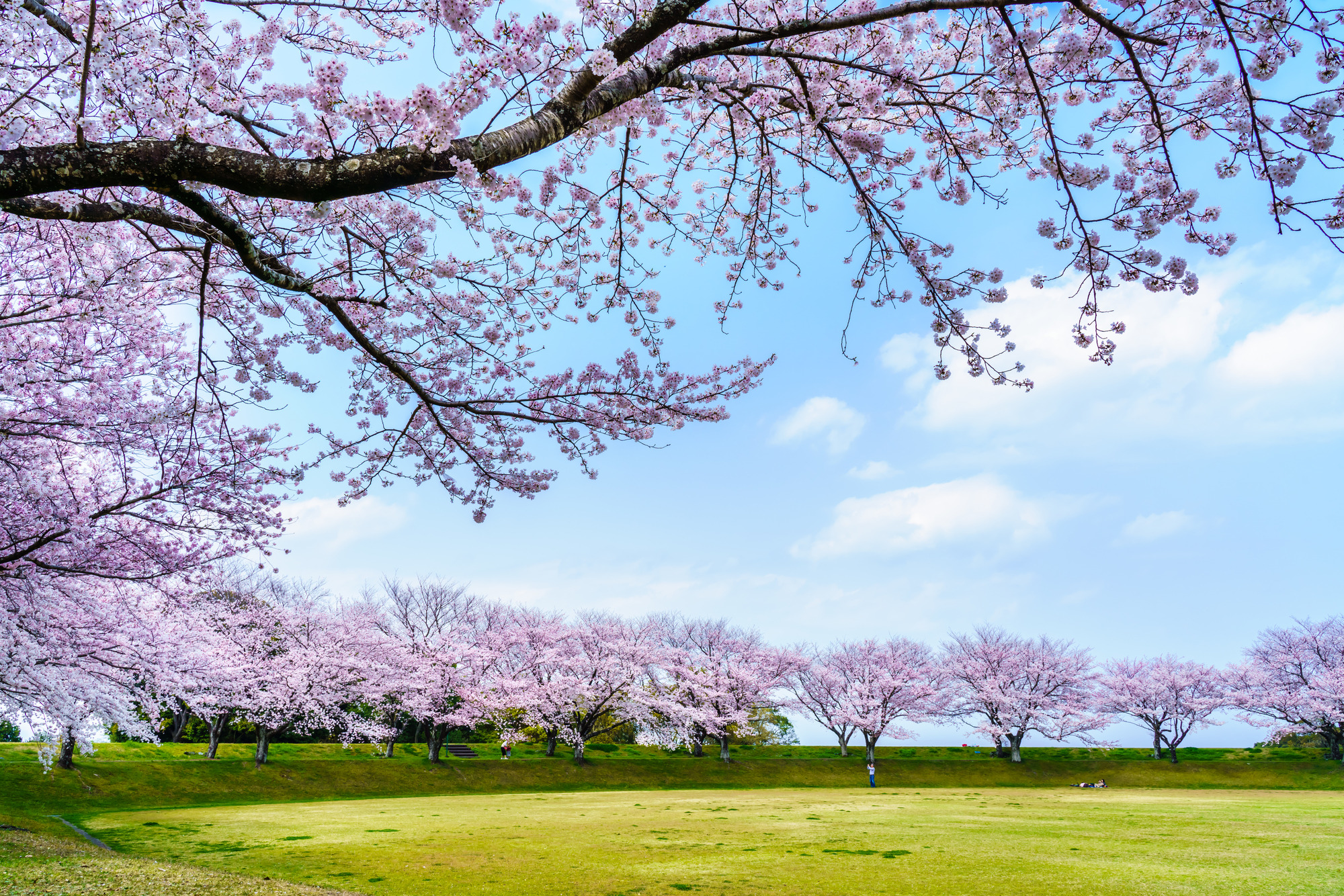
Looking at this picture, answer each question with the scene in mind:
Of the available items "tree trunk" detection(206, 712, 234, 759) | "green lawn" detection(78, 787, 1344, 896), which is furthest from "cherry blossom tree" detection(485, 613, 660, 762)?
"green lawn" detection(78, 787, 1344, 896)

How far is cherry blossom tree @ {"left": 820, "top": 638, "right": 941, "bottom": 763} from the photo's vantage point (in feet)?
141

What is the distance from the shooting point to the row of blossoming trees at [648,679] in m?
31.5

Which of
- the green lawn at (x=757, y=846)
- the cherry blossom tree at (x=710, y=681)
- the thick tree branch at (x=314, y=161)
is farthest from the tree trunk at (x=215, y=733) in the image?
the thick tree branch at (x=314, y=161)

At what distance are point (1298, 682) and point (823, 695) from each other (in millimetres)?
28551

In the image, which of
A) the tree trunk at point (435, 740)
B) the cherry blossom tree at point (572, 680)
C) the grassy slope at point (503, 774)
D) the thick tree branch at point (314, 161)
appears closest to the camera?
the thick tree branch at point (314, 161)

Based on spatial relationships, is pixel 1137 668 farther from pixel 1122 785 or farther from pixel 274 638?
pixel 274 638

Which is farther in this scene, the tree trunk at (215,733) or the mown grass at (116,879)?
the tree trunk at (215,733)

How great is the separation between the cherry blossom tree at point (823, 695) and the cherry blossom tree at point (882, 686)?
403 millimetres

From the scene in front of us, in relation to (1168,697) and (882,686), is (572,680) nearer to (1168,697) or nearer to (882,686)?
(882,686)

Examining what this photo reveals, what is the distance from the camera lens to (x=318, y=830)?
14469 millimetres

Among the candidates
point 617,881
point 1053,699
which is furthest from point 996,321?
point 1053,699

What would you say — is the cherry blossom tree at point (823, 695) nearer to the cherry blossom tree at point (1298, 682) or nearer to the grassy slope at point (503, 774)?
the grassy slope at point (503, 774)

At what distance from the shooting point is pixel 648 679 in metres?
40.8

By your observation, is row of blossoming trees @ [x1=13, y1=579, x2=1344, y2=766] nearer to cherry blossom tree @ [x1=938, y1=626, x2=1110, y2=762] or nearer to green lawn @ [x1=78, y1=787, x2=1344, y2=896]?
cherry blossom tree @ [x1=938, y1=626, x2=1110, y2=762]
